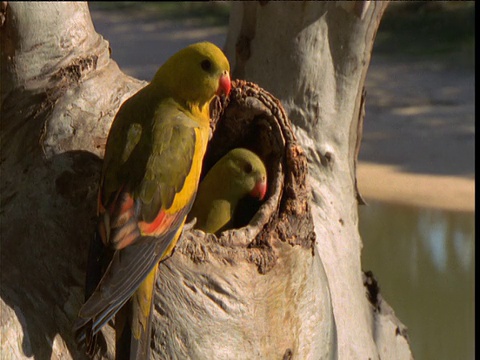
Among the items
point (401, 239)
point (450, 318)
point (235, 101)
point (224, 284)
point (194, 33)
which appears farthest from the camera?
point (194, 33)

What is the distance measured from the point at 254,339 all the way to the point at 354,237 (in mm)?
1022

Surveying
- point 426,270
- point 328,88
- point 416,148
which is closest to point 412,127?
point 416,148

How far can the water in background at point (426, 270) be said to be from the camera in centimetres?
486

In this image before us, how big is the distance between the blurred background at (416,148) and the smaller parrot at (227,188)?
6.40 feet

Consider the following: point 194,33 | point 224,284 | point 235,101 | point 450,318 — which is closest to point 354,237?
point 235,101

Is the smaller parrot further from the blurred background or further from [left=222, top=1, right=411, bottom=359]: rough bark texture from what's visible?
the blurred background

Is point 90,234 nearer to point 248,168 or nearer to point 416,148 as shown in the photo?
point 248,168

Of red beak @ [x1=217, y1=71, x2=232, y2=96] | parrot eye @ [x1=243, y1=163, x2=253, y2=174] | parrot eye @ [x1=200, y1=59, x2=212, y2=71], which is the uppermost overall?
parrot eye @ [x1=200, y1=59, x2=212, y2=71]

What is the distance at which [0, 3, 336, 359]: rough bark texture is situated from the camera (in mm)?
2496

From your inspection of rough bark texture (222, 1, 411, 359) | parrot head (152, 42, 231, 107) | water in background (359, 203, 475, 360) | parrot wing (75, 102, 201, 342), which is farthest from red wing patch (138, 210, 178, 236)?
water in background (359, 203, 475, 360)

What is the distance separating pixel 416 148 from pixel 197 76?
5.32m

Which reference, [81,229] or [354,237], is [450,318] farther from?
[81,229]

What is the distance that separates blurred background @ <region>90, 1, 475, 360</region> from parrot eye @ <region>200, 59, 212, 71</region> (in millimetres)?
2423

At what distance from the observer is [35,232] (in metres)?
2.58
